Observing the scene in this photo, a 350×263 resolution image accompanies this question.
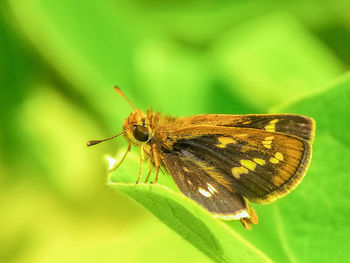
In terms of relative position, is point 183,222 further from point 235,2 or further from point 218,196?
point 235,2

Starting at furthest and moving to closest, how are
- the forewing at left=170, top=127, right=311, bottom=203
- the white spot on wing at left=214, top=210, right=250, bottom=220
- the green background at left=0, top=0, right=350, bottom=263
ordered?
the green background at left=0, top=0, right=350, bottom=263, the forewing at left=170, top=127, right=311, bottom=203, the white spot on wing at left=214, top=210, right=250, bottom=220

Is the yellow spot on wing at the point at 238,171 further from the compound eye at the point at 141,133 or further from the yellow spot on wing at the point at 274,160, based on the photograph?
the compound eye at the point at 141,133

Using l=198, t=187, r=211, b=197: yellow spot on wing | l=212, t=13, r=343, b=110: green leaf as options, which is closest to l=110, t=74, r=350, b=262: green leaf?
l=198, t=187, r=211, b=197: yellow spot on wing

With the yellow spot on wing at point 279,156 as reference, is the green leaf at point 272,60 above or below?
above

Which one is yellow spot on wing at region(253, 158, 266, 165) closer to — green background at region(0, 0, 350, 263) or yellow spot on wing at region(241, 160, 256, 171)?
yellow spot on wing at region(241, 160, 256, 171)

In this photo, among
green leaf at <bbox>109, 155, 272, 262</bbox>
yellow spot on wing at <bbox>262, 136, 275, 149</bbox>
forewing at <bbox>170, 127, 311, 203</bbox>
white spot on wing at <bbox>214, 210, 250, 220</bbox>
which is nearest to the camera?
green leaf at <bbox>109, 155, 272, 262</bbox>

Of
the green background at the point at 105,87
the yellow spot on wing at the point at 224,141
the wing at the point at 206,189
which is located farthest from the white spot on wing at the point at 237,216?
the green background at the point at 105,87

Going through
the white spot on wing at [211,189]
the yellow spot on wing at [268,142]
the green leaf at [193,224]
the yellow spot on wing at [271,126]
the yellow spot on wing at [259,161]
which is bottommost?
the green leaf at [193,224]
